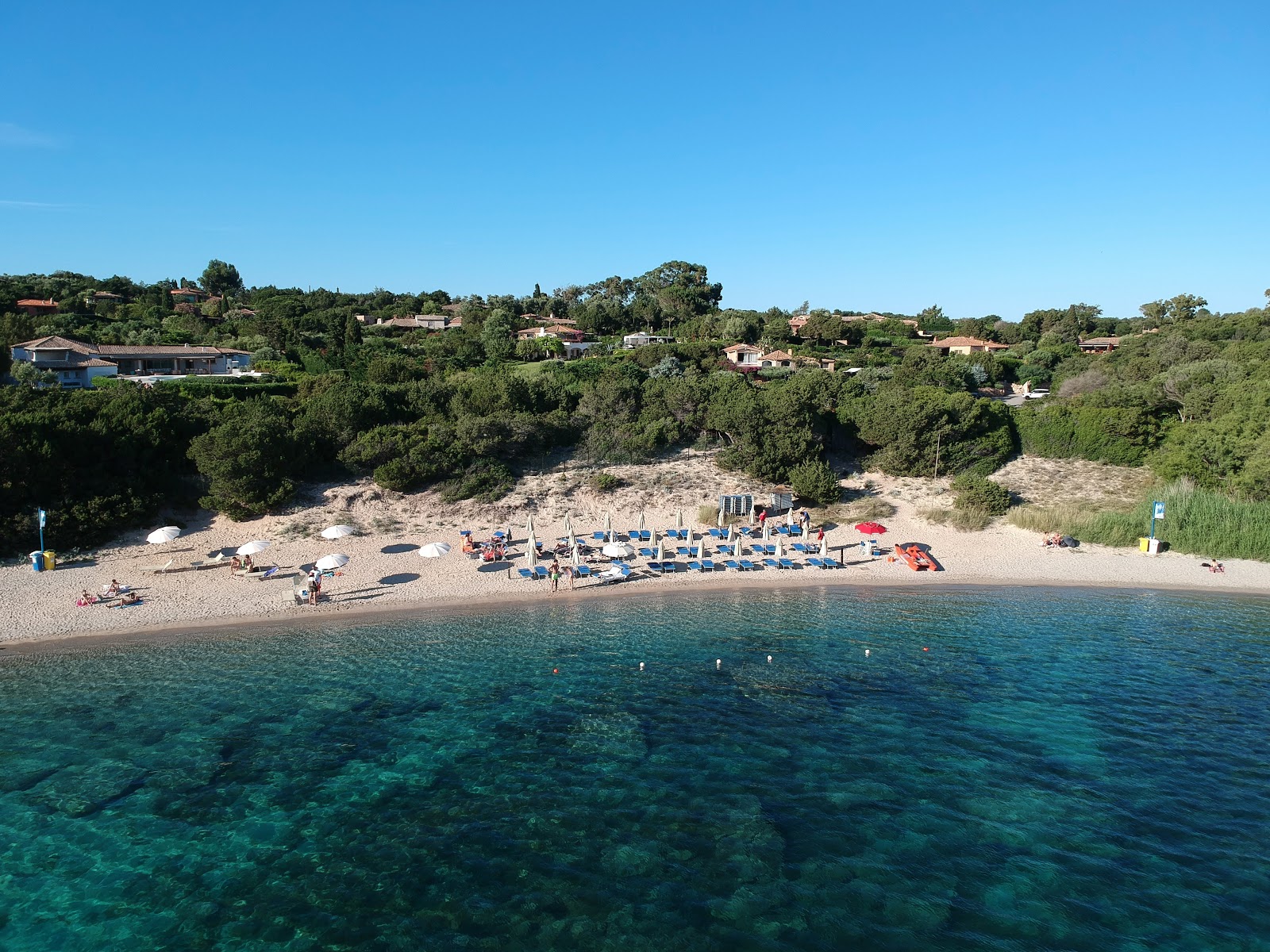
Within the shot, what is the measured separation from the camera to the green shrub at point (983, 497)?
33.7m

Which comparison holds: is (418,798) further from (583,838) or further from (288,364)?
(288,364)

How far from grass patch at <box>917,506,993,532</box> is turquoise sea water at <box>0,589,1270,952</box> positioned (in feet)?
33.6

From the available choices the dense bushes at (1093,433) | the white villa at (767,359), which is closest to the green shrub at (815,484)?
the dense bushes at (1093,433)

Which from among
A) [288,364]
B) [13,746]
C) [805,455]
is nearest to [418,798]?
[13,746]

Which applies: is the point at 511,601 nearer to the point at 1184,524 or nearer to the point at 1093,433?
the point at 1184,524

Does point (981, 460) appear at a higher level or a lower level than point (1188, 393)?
lower

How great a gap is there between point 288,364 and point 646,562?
44641 mm

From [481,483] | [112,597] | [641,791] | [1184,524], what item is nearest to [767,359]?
[1184,524]

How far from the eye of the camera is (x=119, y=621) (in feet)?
74.6

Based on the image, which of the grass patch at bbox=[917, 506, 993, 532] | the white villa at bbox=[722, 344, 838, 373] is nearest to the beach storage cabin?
the grass patch at bbox=[917, 506, 993, 532]

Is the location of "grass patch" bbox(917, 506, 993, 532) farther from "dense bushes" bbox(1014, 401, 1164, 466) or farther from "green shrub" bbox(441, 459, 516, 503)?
"green shrub" bbox(441, 459, 516, 503)

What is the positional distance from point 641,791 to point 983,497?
2522 cm

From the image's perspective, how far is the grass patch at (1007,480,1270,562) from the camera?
30.4m

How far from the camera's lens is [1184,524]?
31453mm
